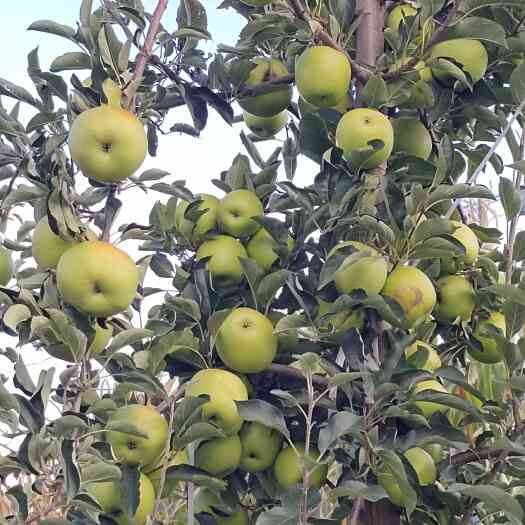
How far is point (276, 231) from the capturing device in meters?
1.69

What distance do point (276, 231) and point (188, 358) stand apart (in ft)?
1.02

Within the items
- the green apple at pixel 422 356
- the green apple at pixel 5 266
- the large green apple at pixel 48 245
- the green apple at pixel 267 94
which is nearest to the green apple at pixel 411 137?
the green apple at pixel 267 94

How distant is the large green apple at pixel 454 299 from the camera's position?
163 centimetres

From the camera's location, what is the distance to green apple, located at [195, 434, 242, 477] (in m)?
1.53

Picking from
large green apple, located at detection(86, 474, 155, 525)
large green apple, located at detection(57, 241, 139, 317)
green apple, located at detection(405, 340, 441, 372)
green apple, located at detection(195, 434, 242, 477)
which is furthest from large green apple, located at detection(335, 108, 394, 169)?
large green apple, located at detection(86, 474, 155, 525)

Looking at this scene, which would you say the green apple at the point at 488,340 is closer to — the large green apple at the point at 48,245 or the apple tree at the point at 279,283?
the apple tree at the point at 279,283

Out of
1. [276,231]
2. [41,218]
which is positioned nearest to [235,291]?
[276,231]

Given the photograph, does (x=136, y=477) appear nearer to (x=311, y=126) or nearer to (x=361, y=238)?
(x=361, y=238)

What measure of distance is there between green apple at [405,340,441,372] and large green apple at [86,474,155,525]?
0.53 metres

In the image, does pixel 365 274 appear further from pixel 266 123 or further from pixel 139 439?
pixel 266 123

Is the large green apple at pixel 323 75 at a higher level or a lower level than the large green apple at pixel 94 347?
higher

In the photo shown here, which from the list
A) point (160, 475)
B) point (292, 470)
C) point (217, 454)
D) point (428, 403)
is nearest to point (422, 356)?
point (428, 403)

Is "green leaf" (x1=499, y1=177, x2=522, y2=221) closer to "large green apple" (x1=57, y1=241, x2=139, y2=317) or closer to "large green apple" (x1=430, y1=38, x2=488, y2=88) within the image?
"large green apple" (x1=430, y1=38, x2=488, y2=88)

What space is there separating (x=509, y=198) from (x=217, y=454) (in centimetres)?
76
